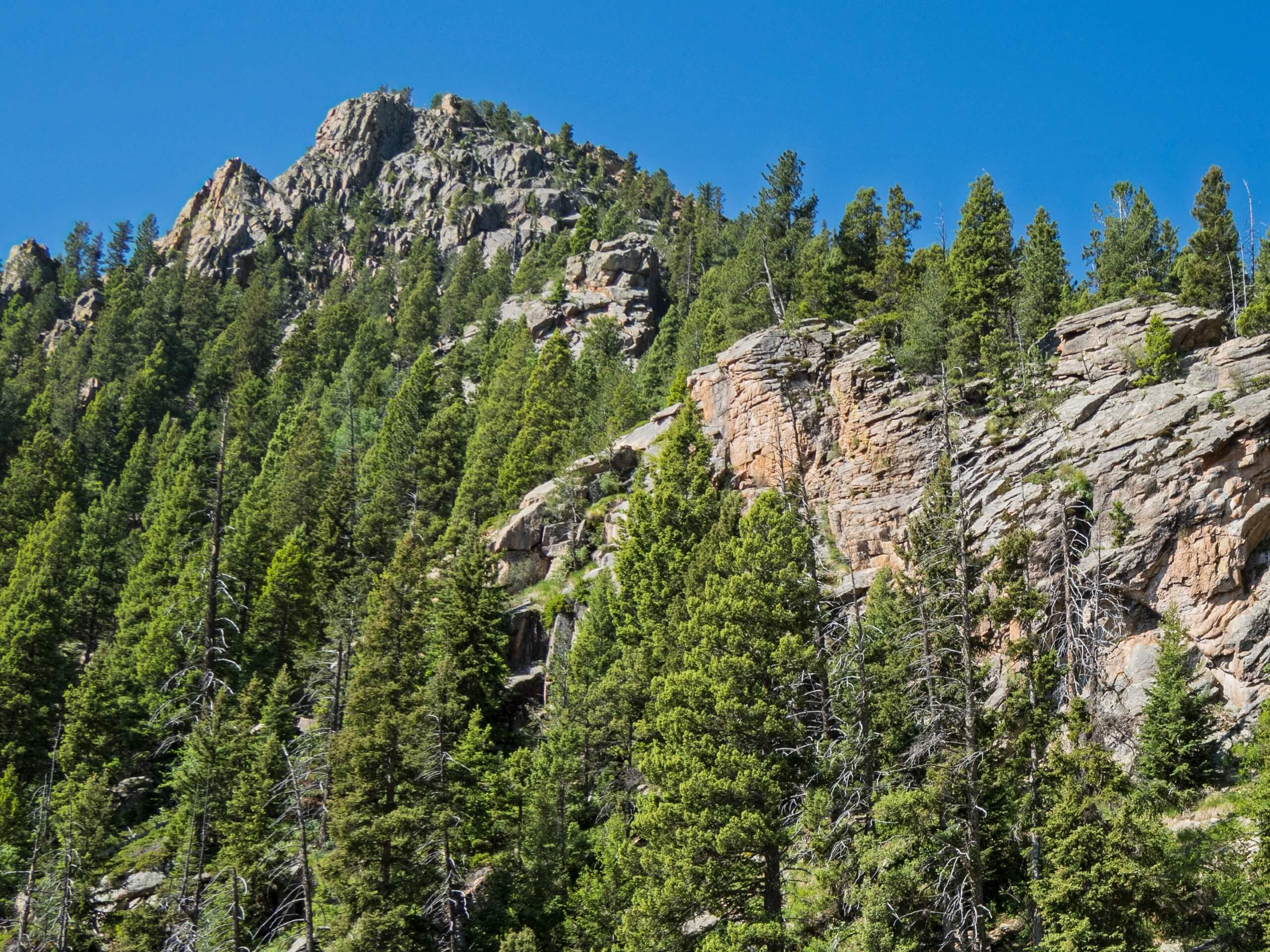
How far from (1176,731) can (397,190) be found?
15508cm

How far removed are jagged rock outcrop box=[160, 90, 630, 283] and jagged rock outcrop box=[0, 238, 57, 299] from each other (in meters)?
17.4

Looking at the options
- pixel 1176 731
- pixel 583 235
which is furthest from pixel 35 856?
pixel 583 235

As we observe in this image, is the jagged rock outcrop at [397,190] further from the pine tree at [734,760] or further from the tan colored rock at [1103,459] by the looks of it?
the pine tree at [734,760]

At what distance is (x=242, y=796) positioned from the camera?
33594 mm

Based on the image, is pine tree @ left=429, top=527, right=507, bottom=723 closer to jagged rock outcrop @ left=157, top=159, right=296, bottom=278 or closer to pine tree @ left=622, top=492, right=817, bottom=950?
pine tree @ left=622, top=492, right=817, bottom=950

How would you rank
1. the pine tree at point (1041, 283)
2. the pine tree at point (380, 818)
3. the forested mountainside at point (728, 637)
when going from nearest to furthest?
the forested mountainside at point (728, 637)
the pine tree at point (380, 818)
the pine tree at point (1041, 283)

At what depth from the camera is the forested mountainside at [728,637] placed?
22.5 metres

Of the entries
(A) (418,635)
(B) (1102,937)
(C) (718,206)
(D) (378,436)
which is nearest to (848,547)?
(A) (418,635)

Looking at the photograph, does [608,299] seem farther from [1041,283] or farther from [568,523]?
[1041,283]

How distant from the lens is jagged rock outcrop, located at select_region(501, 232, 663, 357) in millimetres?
90688

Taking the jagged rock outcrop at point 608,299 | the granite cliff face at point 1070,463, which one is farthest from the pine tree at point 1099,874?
the jagged rock outcrop at point 608,299

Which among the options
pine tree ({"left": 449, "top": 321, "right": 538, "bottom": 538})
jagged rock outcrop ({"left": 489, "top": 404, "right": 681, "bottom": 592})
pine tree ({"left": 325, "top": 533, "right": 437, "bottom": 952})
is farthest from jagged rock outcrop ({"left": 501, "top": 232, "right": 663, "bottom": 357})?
pine tree ({"left": 325, "top": 533, "right": 437, "bottom": 952})

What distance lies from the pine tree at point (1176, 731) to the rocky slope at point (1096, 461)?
1285mm

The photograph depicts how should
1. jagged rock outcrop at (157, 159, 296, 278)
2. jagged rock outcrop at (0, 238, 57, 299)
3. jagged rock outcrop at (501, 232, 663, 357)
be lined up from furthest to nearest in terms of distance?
jagged rock outcrop at (157, 159, 296, 278) < jagged rock outcrop at (0, 238, 57, 299) < jagged rock outcrop at (501, 232, 663, 357)
